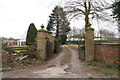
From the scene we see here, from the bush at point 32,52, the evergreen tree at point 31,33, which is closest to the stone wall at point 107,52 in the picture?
the bush at point 32,52

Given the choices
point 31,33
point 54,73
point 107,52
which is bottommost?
point 54,73

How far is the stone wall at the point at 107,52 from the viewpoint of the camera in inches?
328

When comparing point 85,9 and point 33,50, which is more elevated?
point 85,9

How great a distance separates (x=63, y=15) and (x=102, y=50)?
8.30 metres

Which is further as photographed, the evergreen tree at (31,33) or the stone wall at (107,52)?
the evergreen tree at (31,33)

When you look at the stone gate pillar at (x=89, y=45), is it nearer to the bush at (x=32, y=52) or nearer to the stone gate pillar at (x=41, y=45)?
the stone gate pillar at (x=41, y=45)

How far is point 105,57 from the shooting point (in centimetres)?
907

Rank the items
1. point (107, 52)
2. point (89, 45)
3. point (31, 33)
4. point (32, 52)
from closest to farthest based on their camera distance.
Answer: point (107, 52), point (89, 45), point (32, 52), point (31, 33)

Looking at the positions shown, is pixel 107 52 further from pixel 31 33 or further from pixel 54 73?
pixel 31 33

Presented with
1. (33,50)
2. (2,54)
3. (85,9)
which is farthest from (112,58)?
(85,9)

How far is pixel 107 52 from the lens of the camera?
351 inches

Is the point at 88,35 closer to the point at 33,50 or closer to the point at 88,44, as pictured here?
the point at 88,44

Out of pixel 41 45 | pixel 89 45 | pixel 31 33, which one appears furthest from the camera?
pixel 31 33

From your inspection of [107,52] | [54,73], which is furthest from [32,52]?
[107,52]
